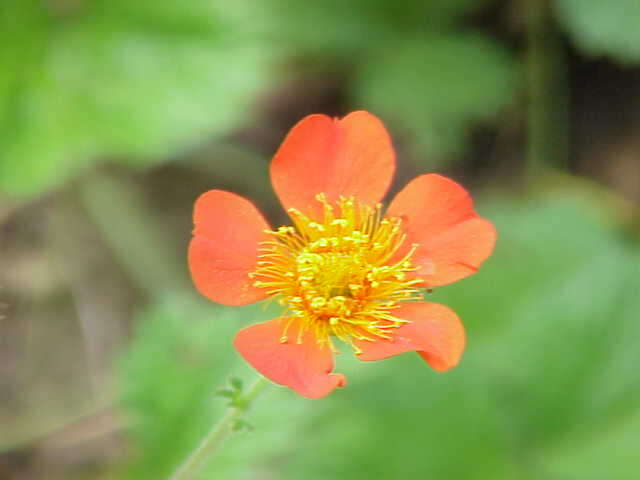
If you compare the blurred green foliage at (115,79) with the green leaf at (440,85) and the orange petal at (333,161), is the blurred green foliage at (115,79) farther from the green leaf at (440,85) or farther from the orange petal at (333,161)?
the orange petal at (333,161)

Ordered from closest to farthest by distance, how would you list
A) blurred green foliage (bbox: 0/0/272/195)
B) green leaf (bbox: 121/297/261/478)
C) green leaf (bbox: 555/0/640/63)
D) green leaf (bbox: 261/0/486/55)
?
green leaf (bbox: 121/297/261/478) < green leaf (bbox: 555/0/640/63) < blurred green foliage (bbox: 0/0/272/195) < green leaf (bbox: 261/0/486/55)

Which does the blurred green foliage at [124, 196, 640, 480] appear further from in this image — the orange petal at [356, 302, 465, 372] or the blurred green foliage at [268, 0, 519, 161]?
the orange petal at [356, 302, 465, 372]

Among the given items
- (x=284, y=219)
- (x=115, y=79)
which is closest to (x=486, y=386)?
(x=284, y=219)

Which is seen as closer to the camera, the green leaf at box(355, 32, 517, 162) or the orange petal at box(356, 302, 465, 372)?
the orange petal at box(356, 302, 465, 372)

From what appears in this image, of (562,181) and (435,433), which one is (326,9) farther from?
(435,433)

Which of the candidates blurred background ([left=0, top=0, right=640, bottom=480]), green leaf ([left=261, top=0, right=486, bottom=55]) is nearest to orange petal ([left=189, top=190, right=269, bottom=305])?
blurred background ([left=0, top=0, right=640, bottom=480])

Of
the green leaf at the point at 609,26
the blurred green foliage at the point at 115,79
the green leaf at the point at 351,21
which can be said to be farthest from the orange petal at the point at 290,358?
the green leaf at the point at 351,21
